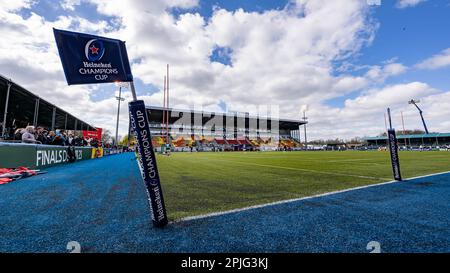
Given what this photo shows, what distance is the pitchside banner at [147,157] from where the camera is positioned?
223 centimetres

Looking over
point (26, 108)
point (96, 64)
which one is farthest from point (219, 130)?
point (96, 64)

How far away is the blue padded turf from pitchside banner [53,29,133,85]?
1736 mm

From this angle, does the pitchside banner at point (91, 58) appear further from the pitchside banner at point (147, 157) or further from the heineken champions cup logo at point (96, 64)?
the pitchside banner at point (147, 157)

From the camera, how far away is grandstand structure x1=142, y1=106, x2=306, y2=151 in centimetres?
5741

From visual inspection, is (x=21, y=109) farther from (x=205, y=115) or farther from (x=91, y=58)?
(x=205, y=115)

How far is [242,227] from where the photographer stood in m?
2.25

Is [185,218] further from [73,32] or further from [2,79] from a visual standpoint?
[2,79]

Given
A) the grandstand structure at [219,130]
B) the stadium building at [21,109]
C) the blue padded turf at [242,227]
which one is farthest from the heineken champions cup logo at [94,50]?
the grandstand structure at [219,130]

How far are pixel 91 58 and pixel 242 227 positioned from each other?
263 centimetres

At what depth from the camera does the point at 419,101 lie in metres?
54.1

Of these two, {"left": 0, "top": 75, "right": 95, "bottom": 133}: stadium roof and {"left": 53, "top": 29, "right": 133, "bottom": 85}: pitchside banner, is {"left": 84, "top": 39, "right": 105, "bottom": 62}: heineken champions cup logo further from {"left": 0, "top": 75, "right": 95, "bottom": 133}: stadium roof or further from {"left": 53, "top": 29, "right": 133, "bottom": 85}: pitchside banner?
{"left": 0, "top": 75, "right": 95, "bottom": 133}: stadium roof

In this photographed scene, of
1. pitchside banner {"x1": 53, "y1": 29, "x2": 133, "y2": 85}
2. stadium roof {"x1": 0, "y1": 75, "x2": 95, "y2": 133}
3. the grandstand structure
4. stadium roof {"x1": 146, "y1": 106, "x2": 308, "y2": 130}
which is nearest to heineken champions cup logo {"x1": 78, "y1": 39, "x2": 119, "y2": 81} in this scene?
pitchside banner {"x1": 53, "y1": 29, "x2": 133, "y2": 85}
